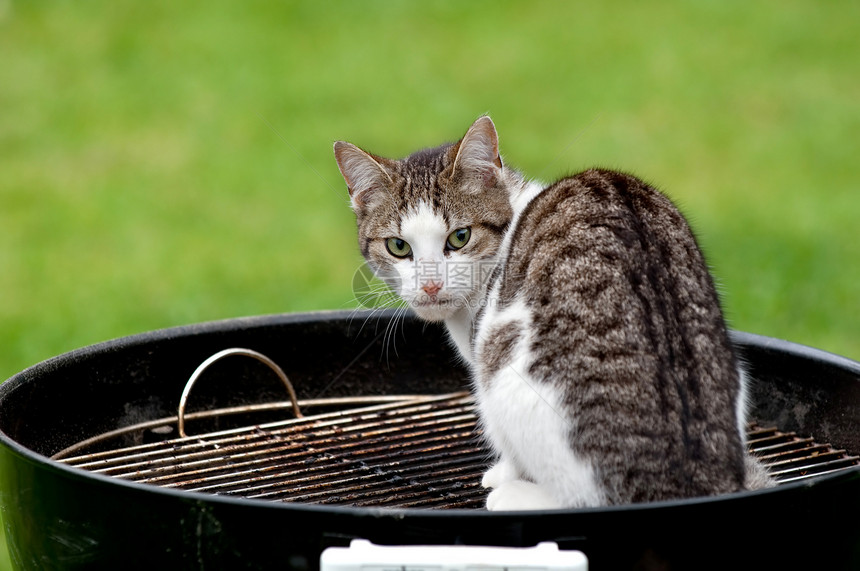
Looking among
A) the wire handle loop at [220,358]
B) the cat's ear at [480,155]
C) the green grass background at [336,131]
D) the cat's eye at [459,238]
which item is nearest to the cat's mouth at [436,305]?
the cat's eye at [459,238]

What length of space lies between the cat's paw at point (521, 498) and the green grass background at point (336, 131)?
7.40 feet

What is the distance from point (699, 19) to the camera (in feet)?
26.6

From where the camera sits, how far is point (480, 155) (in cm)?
248

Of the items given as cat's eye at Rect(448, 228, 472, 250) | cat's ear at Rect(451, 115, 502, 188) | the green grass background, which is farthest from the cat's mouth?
the green grass background

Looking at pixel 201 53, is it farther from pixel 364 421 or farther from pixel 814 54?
pixel 364 421

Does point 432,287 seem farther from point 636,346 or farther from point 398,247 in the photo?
point 636,346

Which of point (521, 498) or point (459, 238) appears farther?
point (459, 238)

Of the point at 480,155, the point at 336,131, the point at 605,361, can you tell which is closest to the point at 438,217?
the point at 480,155

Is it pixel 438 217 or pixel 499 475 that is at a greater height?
pixel 438 217

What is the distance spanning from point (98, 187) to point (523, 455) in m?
4.64

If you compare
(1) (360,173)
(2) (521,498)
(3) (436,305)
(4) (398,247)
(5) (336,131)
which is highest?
(5) (336,131)

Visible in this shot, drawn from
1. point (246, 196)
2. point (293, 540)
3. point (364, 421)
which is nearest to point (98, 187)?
point (246, 196)

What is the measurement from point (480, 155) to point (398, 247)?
0.29 meters

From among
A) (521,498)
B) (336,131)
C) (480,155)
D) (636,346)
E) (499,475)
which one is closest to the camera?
(636,346)
